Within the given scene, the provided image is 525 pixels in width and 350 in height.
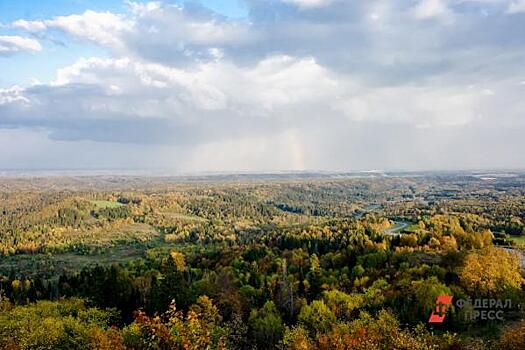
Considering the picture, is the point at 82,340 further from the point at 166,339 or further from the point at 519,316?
the point at 519,316

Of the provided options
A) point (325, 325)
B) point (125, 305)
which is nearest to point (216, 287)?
point (125, 305)

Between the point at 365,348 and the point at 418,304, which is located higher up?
the point at 365,348

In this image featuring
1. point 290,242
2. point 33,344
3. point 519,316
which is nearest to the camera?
point 33,344

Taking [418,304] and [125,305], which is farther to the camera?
[125,305]

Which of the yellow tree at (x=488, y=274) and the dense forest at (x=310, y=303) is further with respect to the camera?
the yellow tree at (x=488, y=274)

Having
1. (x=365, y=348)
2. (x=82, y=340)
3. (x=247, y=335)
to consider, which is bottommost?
(x=247, y=335)

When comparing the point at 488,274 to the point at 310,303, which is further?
the point at 310,303

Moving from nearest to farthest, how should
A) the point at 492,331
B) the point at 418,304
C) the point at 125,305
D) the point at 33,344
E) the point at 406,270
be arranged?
the point at 33,344 < the point at 492,331 < the point at 418,304 < the point at 125,305 < the point at 406,270

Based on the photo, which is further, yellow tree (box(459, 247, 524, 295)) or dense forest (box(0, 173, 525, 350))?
yellow tree (box(459, 247, 524, 295))

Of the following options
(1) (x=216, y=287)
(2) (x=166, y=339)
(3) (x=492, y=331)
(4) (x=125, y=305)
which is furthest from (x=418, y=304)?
(4) (x=125, y=305)

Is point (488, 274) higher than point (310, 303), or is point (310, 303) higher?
point (488, 274)
